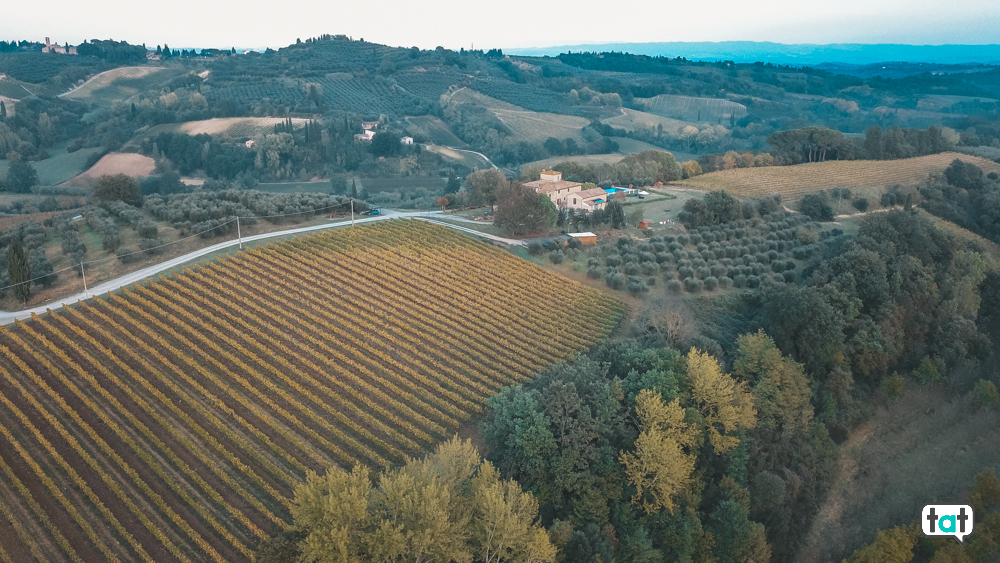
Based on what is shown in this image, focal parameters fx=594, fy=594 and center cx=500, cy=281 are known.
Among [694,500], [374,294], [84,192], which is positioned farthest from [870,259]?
[84,192]

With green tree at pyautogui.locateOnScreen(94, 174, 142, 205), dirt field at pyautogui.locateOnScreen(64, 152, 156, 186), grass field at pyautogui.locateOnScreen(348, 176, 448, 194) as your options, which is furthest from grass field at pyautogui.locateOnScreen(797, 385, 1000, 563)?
dirt field at pyautogui.locateOnScreen(64, 152, 156, 186)

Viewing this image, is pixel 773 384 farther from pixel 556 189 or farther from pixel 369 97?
pixel 369 97

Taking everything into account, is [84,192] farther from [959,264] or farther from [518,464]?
[959,264]

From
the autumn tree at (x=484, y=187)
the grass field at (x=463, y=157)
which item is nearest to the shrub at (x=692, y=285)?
the autumn tree at (x=484, y=187)

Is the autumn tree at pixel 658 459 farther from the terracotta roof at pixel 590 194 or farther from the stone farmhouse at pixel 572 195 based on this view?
the terracotta roof at pixel 590 194

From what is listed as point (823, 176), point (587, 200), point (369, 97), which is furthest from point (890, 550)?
point (369, 97)

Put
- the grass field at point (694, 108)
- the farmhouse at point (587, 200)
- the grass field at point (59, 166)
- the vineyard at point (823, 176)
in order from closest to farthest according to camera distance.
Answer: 1. the farmhouse at point (587, 200)
2. the vineyard at point (823, 176)
3. the grass field at point (59, 166)
4. the grass field at point (694, 108)
